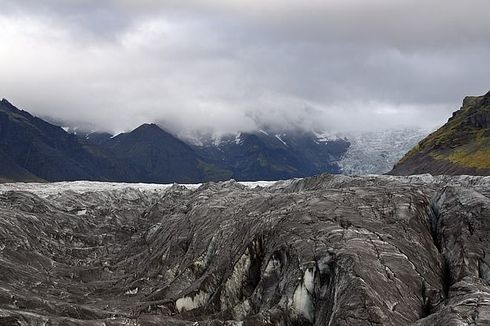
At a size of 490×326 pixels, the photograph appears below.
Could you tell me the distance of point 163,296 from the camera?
6588 centimetres

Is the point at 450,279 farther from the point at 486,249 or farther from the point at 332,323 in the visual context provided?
the point at 332,323

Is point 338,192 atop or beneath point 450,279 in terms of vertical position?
atop

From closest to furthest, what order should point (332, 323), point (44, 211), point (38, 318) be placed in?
point (332, 323), point (38, 318), point (44, 211)

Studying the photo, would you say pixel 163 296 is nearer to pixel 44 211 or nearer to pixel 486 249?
pixel 486 249

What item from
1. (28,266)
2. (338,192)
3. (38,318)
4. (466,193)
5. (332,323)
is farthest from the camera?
(28,266)

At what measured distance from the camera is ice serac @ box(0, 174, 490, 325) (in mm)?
41531

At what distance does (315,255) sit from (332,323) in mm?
9794

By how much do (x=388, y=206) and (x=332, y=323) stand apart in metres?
22.4

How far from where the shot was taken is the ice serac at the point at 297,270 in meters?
41.5

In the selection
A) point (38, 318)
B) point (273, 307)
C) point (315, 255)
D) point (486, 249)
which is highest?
point (486, 249)

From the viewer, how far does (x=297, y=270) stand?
4781 cm

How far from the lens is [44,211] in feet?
432

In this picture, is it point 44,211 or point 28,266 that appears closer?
point 28,266

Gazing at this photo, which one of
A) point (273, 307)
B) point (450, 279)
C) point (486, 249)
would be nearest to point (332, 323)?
point (273, 307)
